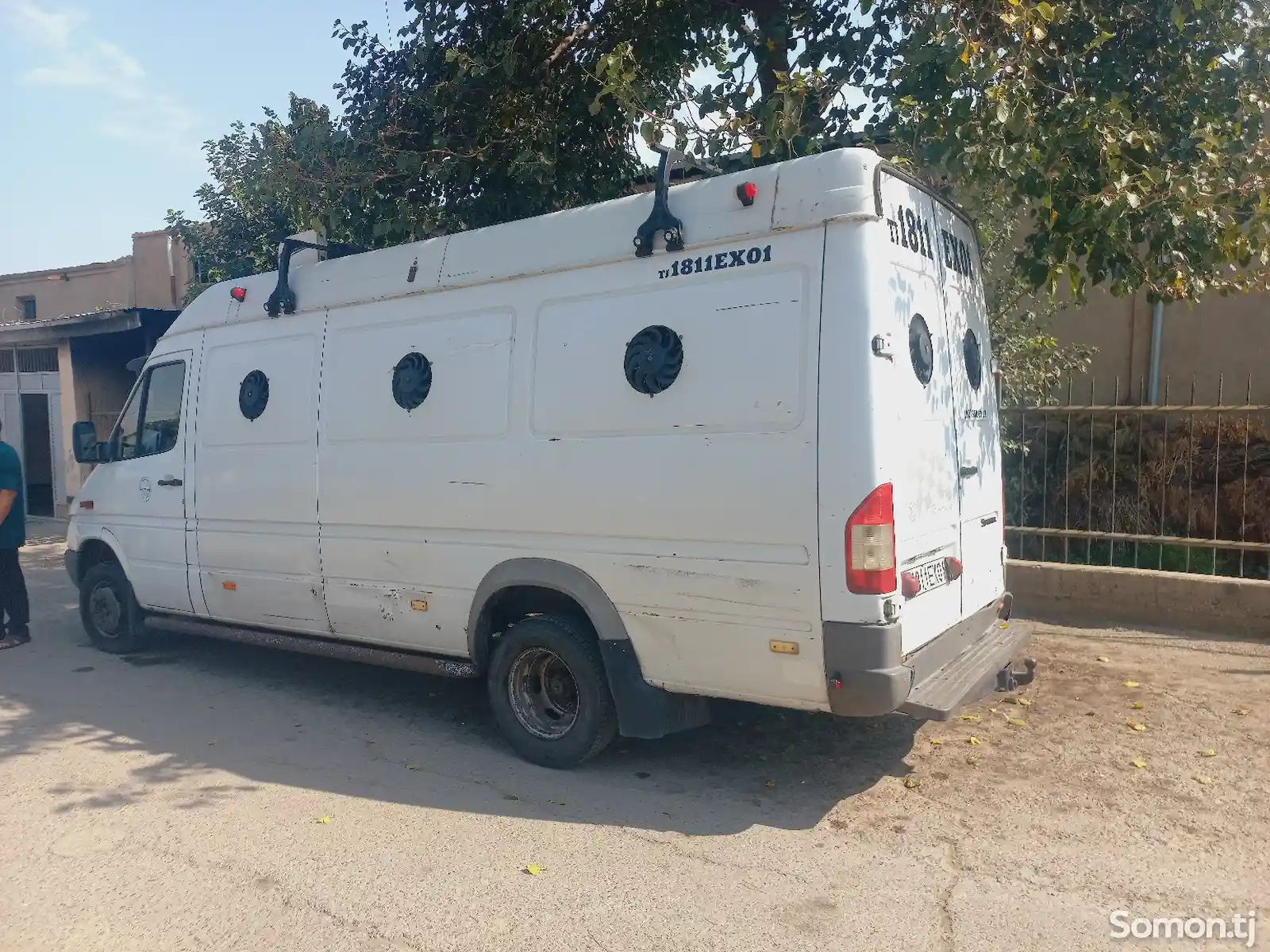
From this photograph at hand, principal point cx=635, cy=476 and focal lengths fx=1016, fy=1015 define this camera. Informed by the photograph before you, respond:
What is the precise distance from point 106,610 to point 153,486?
134 centimetres

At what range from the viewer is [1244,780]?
188 inches

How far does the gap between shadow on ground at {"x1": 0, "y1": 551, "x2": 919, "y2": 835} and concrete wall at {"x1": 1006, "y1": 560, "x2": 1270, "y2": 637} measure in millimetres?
2826

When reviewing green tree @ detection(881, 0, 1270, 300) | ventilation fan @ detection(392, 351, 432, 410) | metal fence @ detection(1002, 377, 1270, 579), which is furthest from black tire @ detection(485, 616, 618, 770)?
metal fence @ detection(1002, 377, 1270, 579)

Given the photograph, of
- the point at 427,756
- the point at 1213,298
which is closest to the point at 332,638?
the point at 427,756

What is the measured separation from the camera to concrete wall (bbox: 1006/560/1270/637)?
23.4 ft

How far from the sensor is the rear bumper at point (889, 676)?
402cm

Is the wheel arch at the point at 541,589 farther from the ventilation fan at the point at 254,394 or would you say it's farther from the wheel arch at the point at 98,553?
the wheel arch at the point at 98,553

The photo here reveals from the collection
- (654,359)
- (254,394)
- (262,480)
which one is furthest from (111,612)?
(654,359)

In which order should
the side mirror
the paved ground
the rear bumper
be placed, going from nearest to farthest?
1. the paved ground
2. the rear bumper
3. the side mirror

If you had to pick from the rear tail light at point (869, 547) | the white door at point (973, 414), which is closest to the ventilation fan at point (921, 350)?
the white door at point (973, 414)

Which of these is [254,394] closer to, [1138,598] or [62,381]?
[1138,598]

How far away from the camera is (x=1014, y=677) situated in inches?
218

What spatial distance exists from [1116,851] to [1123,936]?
0.71 m

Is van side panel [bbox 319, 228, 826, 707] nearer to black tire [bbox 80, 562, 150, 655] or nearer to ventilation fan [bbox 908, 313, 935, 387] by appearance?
ventilation fan [bbox 908, 313, 935, 387]
